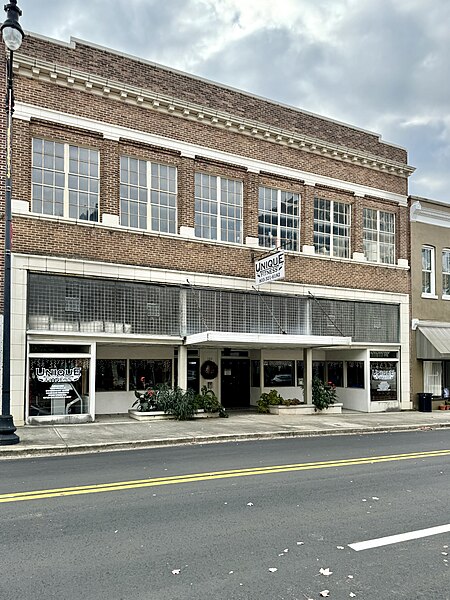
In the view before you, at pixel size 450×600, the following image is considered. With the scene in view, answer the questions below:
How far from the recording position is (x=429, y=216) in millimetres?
25344

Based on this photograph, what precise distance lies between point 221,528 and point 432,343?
1948 cm

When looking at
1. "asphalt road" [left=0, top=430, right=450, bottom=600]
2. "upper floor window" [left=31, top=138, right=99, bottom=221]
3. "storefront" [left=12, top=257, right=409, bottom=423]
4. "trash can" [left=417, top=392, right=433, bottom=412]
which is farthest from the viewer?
→ "trash can" [left=417, top=392, right=433, bottom=412]

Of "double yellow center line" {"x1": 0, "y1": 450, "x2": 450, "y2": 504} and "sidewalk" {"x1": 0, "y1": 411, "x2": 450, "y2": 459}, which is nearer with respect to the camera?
"double yellow center line" {"x1": 0, "y1": 450, "x2": 450, "y2": 504}

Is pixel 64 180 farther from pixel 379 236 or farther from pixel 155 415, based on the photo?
pixel 379 236

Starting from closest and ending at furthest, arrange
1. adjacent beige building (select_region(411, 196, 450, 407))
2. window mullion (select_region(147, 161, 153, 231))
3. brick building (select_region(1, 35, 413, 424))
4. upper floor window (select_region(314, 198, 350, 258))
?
brick building (select_region(1, 35, 413, 424)) < window mullion (select_region(147, 161, 153, 231)) < upper floor window (select_region(314, 198, 350, 258)) < adjacent beige building (select_region(411, 196, 450, 407))

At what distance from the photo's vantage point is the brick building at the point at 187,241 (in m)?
16.2

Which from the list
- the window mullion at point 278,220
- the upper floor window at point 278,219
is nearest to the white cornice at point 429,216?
the upper floor window at point 278,219

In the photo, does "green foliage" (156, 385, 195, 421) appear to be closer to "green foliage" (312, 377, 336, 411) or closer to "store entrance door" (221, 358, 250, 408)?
"store entrance door" (221, 358, 250, 408)

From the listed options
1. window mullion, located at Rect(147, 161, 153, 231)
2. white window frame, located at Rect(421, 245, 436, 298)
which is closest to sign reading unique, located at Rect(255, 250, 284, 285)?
window mullion, located at Rect(147, 161, 153, 231)

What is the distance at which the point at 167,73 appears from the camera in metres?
18.9

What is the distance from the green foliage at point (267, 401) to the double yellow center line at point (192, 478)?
885 cm

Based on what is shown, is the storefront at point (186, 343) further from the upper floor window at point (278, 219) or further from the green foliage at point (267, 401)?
the upper floor window at point (278, 219)

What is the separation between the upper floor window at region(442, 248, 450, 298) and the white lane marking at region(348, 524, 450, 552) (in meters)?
20.8

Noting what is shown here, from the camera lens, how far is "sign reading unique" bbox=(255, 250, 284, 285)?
713 inches
